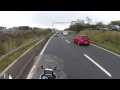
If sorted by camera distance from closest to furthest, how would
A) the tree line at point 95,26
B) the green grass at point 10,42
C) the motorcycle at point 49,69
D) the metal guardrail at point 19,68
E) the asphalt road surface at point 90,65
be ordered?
the motorcycle at point 49,69, the metal guardrail at point 19,68, the asphalt road surface at point 90,65, the green grass at point 10,42, the tree line at point 95,26

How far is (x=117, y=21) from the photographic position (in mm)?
121438

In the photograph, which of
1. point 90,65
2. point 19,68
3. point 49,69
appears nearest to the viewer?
point 49,69

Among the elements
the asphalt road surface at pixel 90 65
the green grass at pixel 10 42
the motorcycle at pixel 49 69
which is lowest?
the asphalt road surface at pixel 90 65

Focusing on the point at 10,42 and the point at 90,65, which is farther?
the point at 10,42

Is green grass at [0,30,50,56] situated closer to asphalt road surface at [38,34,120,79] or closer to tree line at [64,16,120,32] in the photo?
asphalt road surface at [38,34,120,79]

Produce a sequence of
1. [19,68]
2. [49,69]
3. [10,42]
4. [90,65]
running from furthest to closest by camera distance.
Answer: [10,42] → [90,65] → [19,68] → [49,69]

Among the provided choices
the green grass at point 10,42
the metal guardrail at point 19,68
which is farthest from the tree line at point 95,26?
the metal guardrail at point 19,68

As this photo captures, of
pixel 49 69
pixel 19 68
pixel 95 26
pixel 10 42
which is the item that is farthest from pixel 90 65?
pixel 95 26

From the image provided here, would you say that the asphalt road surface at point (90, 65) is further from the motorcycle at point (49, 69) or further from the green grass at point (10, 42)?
the green grass at point (10, 42)

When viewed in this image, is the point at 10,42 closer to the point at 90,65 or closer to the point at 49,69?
the point at 90,65
